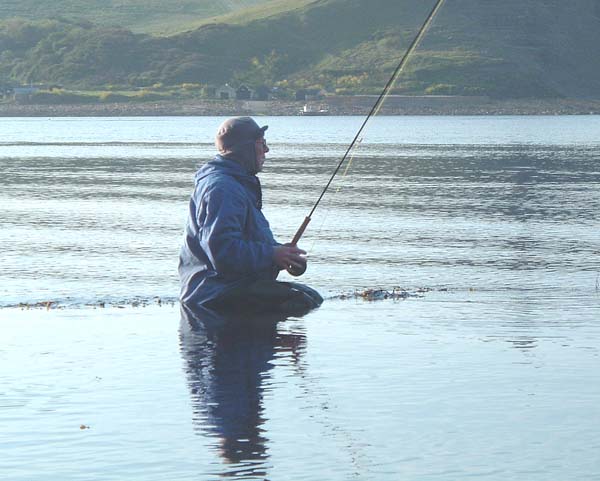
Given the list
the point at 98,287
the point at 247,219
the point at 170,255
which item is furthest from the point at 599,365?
the point at 170,255

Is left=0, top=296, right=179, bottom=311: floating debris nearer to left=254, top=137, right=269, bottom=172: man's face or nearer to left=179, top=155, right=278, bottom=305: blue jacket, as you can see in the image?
left=179, top=155, right=278, bottom=305: blue jacket

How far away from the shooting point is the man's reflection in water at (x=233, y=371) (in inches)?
314

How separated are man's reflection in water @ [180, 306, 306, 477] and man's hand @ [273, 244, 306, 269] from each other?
0.67 metres

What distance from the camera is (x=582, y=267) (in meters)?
18.0

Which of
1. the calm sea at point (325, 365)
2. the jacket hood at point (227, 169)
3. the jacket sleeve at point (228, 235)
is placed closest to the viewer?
the calm sea at point (325, 365)

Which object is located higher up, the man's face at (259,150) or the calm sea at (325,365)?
the man's face at (259,150)

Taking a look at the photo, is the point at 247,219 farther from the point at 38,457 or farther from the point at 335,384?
the point at 38,457

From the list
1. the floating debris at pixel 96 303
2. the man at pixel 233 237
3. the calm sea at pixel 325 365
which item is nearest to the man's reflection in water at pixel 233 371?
the calm sea at pixel 325 365

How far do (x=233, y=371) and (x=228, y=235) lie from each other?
1542mm

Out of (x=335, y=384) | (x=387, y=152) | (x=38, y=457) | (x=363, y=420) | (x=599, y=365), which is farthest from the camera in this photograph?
(x=387, y=152)

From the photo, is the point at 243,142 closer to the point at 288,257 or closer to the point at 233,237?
the point at 233,237

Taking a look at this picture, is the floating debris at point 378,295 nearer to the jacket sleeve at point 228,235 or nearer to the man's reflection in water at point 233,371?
the man's reflection in water at point 233,371

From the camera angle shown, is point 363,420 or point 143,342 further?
point 143,342

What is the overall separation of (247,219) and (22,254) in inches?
374
